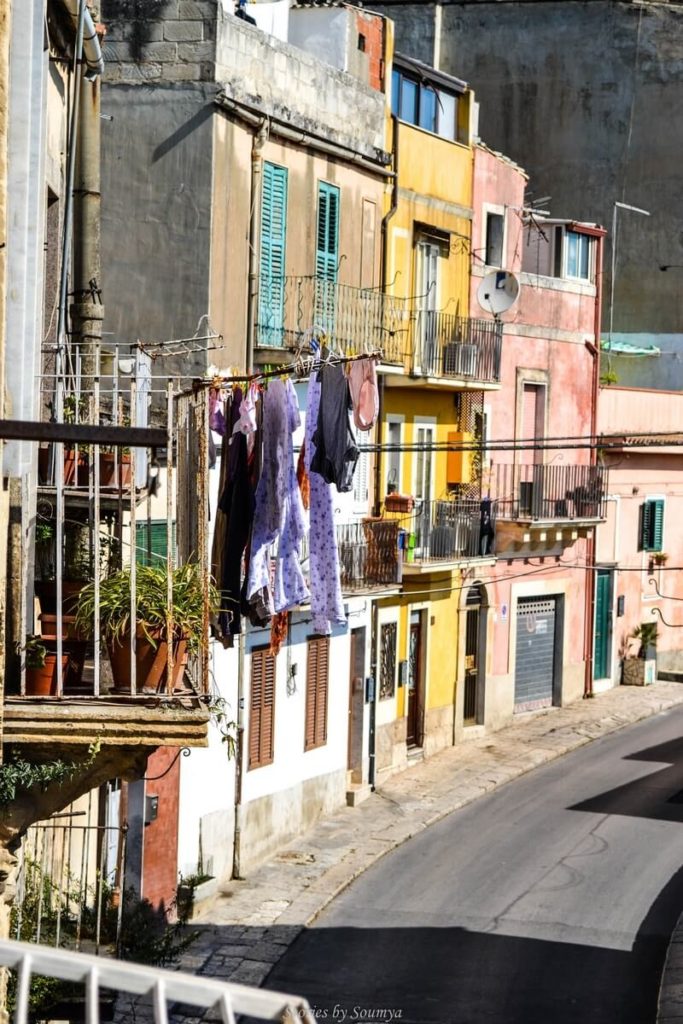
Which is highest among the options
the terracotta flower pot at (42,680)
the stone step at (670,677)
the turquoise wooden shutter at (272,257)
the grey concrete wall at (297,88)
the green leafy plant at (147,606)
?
the grey concrete wall at (297,88)

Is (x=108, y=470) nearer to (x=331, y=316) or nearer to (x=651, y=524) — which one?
(x=331, y=316)

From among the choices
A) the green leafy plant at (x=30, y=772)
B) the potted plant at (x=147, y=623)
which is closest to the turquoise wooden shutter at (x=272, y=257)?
the potted plant at (x=147, y=623)

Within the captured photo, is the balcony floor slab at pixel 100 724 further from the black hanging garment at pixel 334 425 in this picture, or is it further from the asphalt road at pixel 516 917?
the asphalt road at pixel 516 917

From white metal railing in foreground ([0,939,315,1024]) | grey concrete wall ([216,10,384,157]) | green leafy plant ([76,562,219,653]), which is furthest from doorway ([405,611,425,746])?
white metal railing in foreground ([0,939,315,1024])

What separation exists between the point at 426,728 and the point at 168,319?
34.7 ft

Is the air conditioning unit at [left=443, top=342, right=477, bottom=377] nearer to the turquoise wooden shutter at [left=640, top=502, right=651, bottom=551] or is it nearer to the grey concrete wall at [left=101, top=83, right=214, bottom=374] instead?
the grey concrete wall at [left=101, top=83, right=214, bottom=374]

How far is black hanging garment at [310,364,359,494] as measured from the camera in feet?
52.5

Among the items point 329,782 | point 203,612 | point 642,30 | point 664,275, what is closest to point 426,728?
point 329,782

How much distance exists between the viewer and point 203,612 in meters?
10.6

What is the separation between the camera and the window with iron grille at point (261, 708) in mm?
24672

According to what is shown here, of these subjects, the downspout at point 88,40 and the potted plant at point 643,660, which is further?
the potted plant at point 643,660

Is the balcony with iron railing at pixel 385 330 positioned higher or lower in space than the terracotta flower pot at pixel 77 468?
higher

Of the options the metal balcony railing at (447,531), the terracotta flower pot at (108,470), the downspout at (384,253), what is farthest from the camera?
the metal balcony railing at (447,531)

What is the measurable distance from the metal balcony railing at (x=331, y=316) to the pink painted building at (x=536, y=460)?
3.87 m
